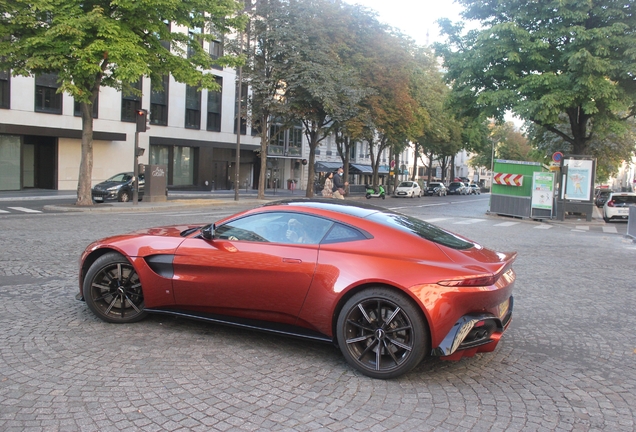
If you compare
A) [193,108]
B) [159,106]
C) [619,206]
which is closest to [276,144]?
[193,108]

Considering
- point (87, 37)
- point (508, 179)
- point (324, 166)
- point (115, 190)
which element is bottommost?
point (115, 190)

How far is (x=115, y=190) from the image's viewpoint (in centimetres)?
2425

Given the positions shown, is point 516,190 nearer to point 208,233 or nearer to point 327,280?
point 208,233

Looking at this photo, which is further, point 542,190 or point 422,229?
point 542,190

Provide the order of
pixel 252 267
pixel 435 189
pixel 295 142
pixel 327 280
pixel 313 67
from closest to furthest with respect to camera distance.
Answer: pixel 327 280 < pixel 252 267 < pixel 313 67 < pixel 295 142 < pixel 435 189

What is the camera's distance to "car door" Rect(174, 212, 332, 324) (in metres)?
4.55

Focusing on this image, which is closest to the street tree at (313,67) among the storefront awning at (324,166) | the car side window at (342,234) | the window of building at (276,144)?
the window of building at (276,144)

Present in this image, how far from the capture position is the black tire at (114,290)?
5.28 metres

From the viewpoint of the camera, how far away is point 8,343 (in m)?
4.70

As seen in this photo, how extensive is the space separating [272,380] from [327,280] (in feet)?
2.91

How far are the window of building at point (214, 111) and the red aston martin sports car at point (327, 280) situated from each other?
127ft

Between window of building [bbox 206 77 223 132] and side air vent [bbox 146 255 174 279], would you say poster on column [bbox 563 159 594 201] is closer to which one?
side air vent [bbox 146 255 174 279]

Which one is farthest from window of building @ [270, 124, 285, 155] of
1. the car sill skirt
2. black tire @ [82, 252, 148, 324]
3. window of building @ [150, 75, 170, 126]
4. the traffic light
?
the car sill skirt

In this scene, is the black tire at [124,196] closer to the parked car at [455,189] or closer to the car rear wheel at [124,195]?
the car rear wheel at [124,195]
